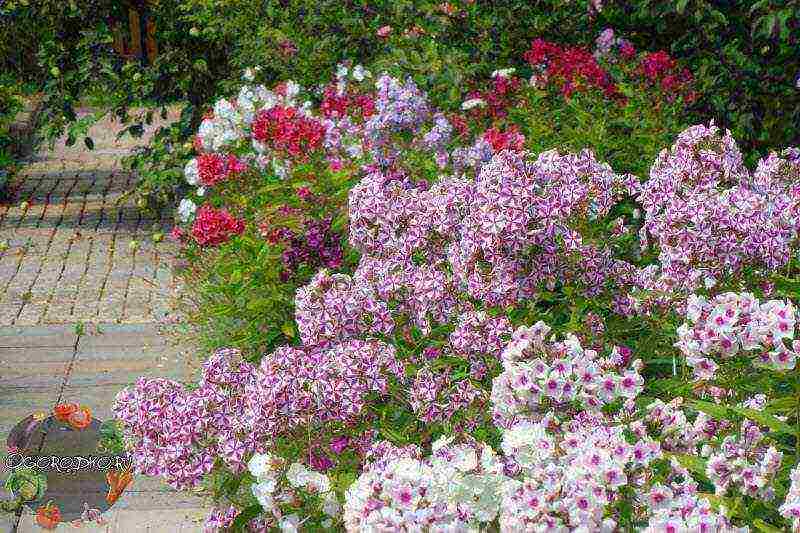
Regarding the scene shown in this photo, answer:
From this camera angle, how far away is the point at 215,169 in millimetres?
5895

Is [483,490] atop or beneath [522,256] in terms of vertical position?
atop

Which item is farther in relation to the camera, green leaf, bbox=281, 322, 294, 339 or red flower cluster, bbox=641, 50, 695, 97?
red flower cluster, bbox=641, 50, 695, 97

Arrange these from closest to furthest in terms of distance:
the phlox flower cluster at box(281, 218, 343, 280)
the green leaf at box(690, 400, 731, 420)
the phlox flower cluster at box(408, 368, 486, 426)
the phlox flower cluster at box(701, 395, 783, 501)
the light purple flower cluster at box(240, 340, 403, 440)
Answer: the phlox flower cluster at box(701, 395, 783, 501) < the green leaf at box(690, 400, 731, 420) < the light purple flower cluster at box(240, 340, 403, 440) < the phlox flower cluster at box(408, 368, 486, 426) < the phlox flower cluster at box(281, 218, 343, 280)

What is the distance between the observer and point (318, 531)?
2910 millimetres

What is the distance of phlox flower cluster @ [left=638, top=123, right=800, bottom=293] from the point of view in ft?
11.0

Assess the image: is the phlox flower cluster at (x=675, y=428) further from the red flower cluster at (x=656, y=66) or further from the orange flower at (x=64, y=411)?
the red flower cluster at (x=656, y=66)

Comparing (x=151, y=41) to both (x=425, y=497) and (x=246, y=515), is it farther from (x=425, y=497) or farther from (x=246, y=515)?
(x=425, y=497)

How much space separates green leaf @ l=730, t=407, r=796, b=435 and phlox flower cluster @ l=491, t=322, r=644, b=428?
0.24m

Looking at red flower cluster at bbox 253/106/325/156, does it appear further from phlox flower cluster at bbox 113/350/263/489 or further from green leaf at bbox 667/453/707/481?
green leaf at bbox 667/453/707/481

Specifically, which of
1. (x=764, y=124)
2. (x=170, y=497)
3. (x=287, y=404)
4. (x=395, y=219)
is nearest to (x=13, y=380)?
(x=170, y=497)

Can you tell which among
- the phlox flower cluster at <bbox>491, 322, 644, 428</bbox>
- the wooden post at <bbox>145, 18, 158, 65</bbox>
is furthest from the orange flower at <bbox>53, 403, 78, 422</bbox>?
the wooden post at <bbox>145, 18, 158, 65</bbox>

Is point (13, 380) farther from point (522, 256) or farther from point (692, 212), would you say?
point (692, 212)

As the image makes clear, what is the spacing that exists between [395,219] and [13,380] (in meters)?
2.51

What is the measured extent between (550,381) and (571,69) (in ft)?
13.3
